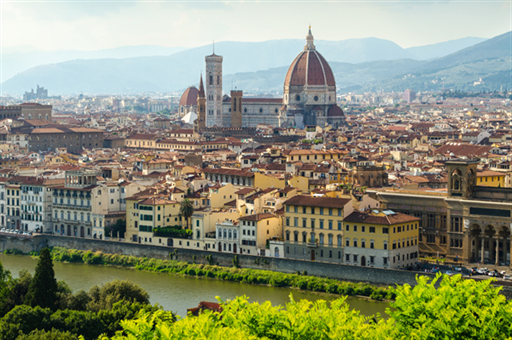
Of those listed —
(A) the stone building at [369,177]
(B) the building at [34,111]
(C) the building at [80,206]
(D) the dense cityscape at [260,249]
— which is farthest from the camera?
(B) the building at [34,111]

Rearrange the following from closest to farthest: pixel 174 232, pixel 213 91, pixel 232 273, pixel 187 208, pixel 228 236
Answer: pixel 232 273 → pixel 228 236 → pixel 174 232 → pixel 187 208 → pixel 213 91

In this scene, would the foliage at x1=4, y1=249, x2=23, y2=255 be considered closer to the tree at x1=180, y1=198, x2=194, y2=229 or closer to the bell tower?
the tree at x1=180, y1=198, x2=194, y2=229

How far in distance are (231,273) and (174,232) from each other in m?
5.39

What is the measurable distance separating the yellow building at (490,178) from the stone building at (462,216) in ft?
20.5

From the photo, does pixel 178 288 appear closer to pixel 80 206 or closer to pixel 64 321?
pixel 64 321

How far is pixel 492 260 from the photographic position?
125 ft

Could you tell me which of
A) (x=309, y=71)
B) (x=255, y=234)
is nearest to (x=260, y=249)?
(x=255, y=234)

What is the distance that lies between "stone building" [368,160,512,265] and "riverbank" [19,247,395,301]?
5274mm

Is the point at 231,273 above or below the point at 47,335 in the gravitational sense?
below

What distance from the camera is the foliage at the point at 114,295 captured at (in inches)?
1214

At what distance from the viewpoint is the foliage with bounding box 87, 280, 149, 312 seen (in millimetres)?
30844

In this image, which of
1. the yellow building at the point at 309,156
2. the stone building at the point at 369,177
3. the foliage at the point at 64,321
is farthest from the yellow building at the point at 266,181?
the foliage at the point at 64,321

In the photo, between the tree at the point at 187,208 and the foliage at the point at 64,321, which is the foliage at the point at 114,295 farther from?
the tree at the point at 187,208

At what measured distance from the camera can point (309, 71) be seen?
12775 cm
